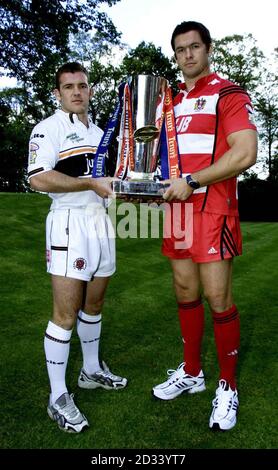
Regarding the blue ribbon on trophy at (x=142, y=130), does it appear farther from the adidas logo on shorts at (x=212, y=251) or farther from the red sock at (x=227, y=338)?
the red sock at (x=227, y=338)

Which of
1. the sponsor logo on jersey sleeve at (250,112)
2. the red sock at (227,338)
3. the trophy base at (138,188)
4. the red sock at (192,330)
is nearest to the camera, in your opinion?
the trophy base at (138,188)

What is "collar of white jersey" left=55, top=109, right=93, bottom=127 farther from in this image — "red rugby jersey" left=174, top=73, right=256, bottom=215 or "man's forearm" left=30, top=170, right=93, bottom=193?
"red rugby jersey" left=174, top=73, right=256, bottom=215

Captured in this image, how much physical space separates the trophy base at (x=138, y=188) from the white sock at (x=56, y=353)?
109 cm

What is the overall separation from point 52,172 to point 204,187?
1.05m

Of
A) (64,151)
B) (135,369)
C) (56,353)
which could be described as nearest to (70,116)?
(64,151)

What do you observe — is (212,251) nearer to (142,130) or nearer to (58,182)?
(142,130)

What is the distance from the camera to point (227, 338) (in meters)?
3.41

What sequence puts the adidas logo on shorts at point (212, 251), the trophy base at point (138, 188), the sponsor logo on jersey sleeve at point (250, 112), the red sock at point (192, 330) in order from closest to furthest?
1. the trophy base at point (138, 188)
2. the sponsor logo on jersey sleeve at point (250, 112)
3. the adidas logo on shorts at point (212, 251)
4. the red sock at point (192, 330)

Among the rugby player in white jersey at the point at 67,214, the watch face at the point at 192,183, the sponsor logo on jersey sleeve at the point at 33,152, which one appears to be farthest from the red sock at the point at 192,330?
the sponsor logo on jersey sleeve at the point at 33,152

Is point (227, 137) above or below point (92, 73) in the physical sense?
below

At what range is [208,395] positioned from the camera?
3.81 metres

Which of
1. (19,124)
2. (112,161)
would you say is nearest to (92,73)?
(19,124)

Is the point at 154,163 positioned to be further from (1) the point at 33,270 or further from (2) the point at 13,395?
(1) the point at 33,270

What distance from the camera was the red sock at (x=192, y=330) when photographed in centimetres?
374
